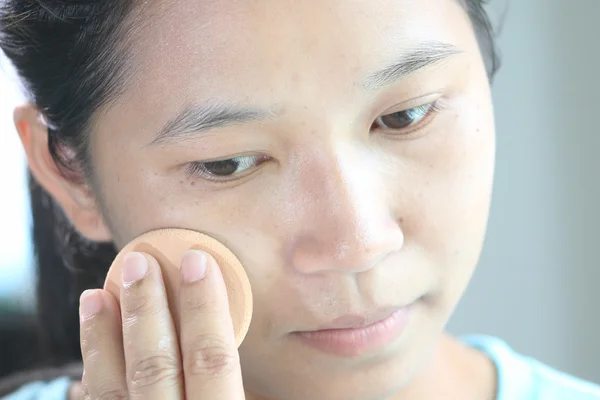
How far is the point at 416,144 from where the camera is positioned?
2.58ft

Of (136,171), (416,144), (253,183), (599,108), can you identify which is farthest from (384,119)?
(599,108)

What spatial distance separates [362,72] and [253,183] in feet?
0.48

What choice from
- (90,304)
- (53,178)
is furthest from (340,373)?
(53,178)

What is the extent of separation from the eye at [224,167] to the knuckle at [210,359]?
6.1 inches

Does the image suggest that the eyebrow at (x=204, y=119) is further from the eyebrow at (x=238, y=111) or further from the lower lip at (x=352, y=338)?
the lower lip at (x=352, y=338)

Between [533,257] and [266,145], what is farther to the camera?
[533,257]

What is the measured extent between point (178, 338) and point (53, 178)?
313 millimetres

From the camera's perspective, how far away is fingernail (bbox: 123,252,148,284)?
0.74 metres

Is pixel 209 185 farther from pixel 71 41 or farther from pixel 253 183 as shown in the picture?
pixel 71 41

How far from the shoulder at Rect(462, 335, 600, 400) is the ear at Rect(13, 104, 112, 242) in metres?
0.52

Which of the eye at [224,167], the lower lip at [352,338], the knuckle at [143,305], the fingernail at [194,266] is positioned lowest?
the lower lip at [352,338]

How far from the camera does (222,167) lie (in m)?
0.77

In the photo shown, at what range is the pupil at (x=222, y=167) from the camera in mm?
761

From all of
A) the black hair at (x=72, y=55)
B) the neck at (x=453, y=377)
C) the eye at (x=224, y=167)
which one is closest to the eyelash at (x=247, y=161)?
the eye at (x=224, y=167)
